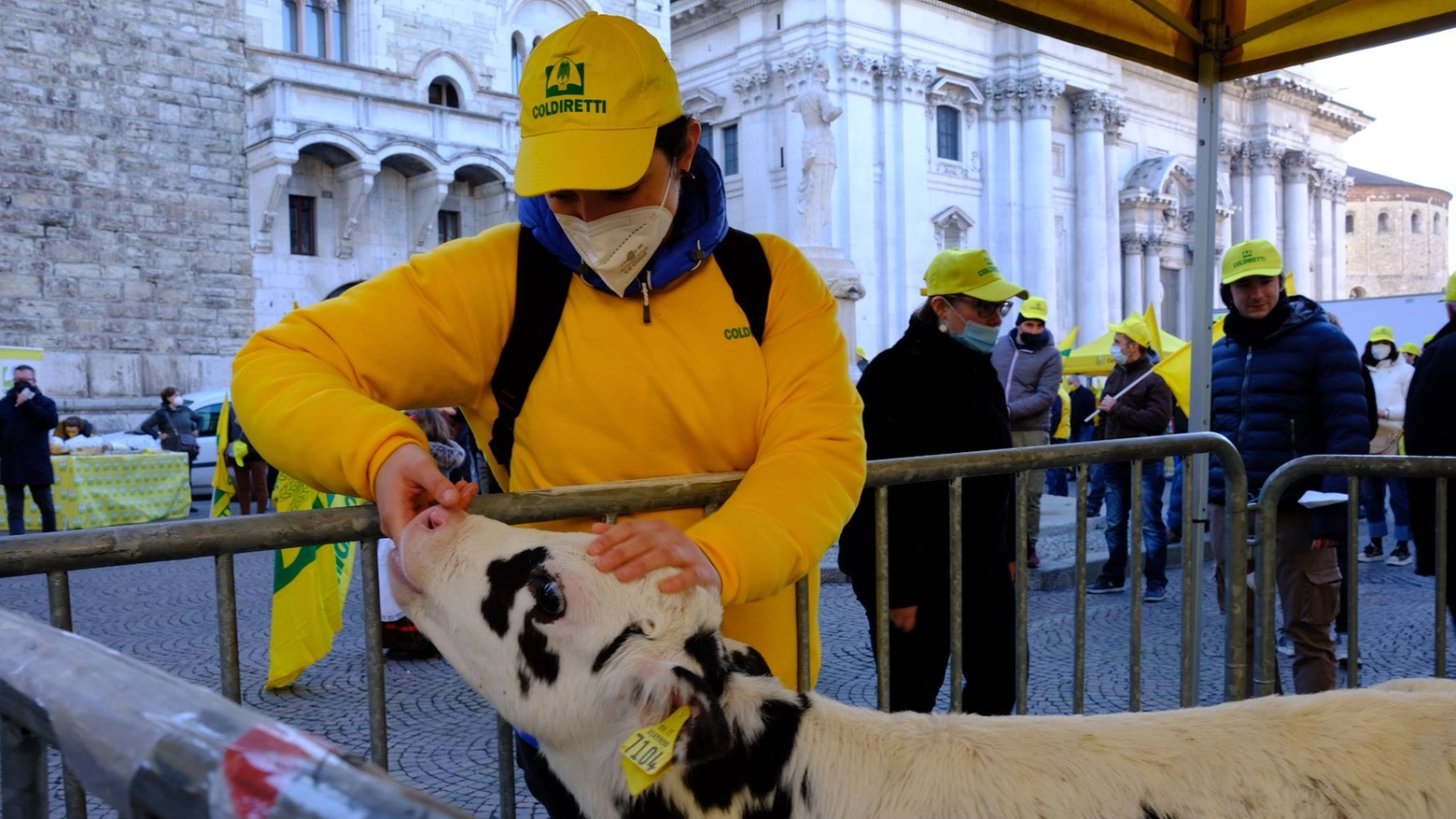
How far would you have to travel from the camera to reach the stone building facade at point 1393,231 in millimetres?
83188

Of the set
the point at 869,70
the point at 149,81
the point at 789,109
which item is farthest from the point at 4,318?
the point at 869,70

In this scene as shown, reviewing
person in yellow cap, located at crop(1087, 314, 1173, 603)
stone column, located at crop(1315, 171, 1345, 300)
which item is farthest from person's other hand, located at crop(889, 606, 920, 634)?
stone column, located at crop(1315, 171, 1345, 300)

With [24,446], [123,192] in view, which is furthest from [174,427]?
[123,192]

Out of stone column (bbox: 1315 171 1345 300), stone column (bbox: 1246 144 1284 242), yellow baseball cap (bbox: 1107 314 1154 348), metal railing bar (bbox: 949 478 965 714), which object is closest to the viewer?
metal railing bar (bbox: 949 478 965 714)

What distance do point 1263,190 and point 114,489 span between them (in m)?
58.0

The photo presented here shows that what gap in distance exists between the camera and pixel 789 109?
3925 centimetres

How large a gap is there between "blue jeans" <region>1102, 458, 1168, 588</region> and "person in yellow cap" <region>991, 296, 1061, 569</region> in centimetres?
72

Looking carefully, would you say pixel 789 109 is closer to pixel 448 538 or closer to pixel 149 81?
pixel 149 81

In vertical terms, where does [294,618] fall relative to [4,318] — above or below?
below

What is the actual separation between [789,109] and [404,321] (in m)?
38.9

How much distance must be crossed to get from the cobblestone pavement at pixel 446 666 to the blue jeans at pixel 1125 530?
221 mm

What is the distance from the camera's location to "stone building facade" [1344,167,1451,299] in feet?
273

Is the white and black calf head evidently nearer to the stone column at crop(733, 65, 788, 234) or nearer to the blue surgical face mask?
the blue surgical face mask

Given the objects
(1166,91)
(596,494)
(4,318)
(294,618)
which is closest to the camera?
(596,494)
